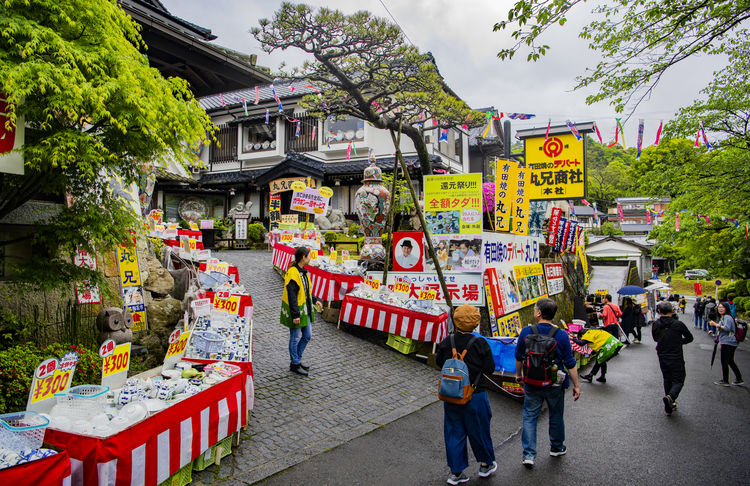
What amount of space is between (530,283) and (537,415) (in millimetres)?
9072

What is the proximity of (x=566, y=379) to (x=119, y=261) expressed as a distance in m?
7.65

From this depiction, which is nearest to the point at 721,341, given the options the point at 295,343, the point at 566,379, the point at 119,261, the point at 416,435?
the point at 566,379

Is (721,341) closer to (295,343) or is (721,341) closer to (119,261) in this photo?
(295,343)

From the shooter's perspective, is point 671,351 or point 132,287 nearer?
point 671,351

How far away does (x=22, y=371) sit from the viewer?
15.2 ft

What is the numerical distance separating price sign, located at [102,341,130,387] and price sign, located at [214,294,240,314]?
2.80 metres

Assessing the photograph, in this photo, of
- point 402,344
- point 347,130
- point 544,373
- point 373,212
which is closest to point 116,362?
point 544,373

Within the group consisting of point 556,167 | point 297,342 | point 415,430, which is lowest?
point 415,430

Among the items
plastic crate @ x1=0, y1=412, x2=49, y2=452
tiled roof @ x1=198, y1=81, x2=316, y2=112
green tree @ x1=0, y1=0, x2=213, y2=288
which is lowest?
plastic crate @ x1=0, y1=412, x2=49, y2=452

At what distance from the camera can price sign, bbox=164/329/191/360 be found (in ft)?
17.6

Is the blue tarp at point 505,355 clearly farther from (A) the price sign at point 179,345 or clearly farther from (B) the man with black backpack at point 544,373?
(A) the price sign at point 179,345

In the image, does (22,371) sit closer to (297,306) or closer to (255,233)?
(297,306)

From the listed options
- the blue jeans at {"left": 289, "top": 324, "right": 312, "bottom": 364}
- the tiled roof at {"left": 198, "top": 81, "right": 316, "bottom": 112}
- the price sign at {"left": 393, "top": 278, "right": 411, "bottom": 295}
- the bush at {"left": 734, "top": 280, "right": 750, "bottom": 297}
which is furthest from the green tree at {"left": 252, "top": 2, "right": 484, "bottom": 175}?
the bush at {"left": 734, "top": 280, "right": 750, "bottom": 297}

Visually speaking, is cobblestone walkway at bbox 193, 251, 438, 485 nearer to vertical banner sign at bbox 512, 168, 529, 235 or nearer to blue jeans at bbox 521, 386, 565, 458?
blue jeans at bbox 521, 386, 565, 458
